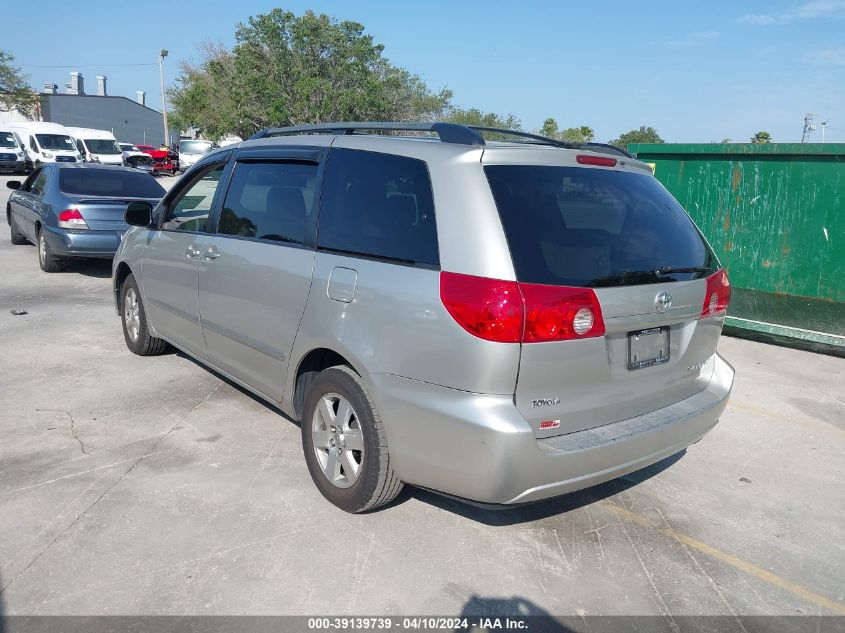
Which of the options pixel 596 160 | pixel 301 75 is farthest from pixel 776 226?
pixel 301 75

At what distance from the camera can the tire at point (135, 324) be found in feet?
18.9

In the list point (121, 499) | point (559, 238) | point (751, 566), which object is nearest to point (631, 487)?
point (751, 566)

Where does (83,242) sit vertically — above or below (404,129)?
below

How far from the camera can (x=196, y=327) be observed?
476cm

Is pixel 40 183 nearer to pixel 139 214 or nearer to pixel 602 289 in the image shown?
pixel 139 214

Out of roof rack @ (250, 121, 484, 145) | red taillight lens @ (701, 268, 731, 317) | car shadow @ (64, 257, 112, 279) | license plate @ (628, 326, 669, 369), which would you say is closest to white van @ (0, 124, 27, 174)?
car shadow @ (64, 257, 112, 279)

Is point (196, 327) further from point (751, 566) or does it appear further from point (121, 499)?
point (751, 566)

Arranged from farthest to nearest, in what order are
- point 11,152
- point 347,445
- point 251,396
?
point 11,152 < point 251,396 < point 347,445

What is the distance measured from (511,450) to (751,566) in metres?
1.46

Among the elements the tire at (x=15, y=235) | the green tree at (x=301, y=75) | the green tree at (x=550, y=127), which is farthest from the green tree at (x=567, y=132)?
the tire at (x=15, y=235)

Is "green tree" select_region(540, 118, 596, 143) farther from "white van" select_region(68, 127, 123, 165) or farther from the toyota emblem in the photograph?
the toyota emblem

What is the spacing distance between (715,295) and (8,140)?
37.7 m

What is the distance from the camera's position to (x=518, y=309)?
8.82 feet

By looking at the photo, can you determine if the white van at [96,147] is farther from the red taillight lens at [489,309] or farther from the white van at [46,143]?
the red taillight lens at [489,309]
